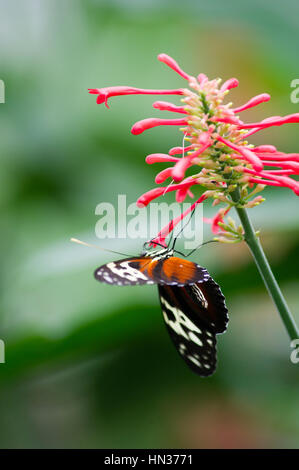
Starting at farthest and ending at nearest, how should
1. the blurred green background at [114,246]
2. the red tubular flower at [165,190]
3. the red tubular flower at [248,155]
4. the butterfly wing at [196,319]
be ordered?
1. the blurred green background at [114,246]
2. the butterfly wing at [196,319]
3. the red tubular flower at [165,190]
4. the red tubular flower at [248,155]

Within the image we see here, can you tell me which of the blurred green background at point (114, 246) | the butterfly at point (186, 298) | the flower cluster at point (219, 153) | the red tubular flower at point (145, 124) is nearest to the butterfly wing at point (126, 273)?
the butterfly at point (186, 298)

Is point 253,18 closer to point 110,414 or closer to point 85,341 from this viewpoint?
point 85,341

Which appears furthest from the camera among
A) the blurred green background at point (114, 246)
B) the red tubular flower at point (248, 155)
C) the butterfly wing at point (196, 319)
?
the blurred green background at point (114, 246)

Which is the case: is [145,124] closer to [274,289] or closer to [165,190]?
[165,190]

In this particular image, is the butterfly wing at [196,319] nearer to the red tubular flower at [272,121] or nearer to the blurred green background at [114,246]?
the red tubular flower at [272,121]

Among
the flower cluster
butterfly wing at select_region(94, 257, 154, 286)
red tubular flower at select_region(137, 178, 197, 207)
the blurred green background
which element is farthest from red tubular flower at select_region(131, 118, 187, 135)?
the blurred green background

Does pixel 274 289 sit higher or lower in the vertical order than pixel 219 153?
lower

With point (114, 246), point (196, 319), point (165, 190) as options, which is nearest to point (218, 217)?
point (165, 190)

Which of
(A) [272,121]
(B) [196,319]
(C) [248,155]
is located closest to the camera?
(C) [248,155]
